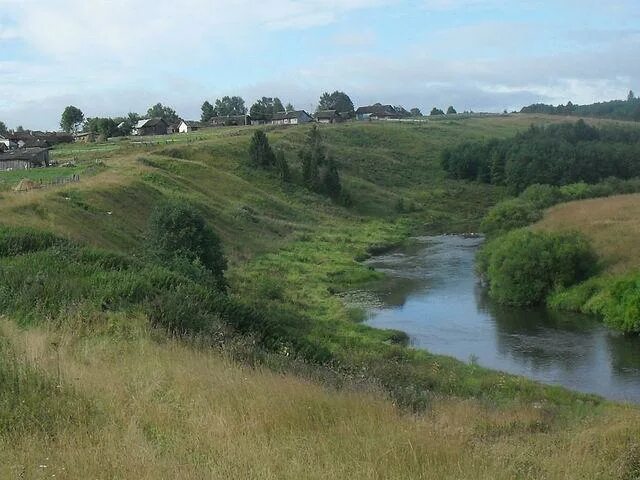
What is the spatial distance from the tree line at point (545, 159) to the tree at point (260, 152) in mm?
32009

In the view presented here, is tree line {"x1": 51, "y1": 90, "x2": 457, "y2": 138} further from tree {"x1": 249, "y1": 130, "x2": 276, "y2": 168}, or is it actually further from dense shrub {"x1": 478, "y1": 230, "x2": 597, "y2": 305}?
dense shrub {"x1": 478, "y1": 230, "x2": 597, "y2": 305}

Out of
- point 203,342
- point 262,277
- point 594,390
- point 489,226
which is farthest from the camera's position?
point 489,226

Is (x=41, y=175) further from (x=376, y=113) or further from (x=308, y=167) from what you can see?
(x=376, y=113)

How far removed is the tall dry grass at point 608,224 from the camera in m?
44.6

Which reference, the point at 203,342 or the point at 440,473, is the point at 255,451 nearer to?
the point at 440,473

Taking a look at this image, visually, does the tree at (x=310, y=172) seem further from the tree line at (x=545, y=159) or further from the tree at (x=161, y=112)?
the tree at (x=161, y=112)

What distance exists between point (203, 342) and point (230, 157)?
7798 cm

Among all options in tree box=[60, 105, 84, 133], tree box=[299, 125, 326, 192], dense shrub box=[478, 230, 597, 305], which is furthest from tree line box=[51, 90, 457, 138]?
dense shrub box=[478, 230, 597, 305]

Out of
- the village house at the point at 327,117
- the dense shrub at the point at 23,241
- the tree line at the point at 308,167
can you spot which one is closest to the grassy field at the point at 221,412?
the dense shrub at the point at 23,241

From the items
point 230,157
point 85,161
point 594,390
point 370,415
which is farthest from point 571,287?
point 230,157

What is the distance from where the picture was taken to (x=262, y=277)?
4619 centimetres

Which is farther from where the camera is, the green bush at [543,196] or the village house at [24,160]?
the green bush at [543,196]

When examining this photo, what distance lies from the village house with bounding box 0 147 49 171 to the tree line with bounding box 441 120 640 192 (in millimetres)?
57735

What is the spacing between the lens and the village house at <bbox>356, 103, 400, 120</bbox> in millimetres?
188250
